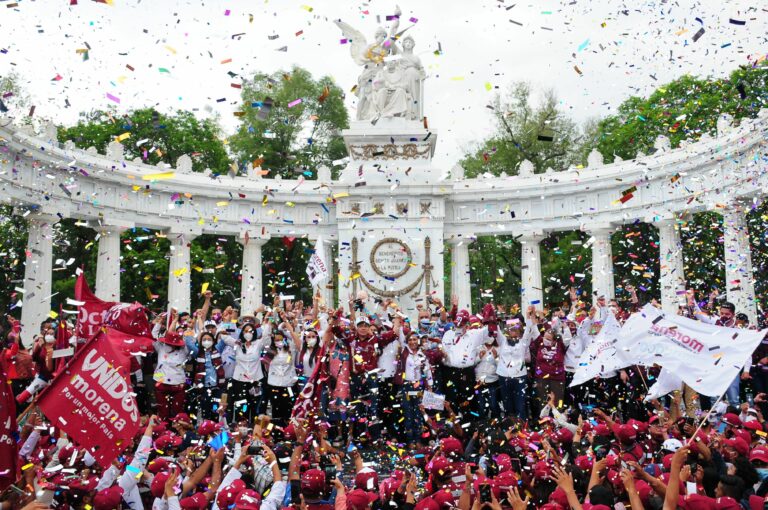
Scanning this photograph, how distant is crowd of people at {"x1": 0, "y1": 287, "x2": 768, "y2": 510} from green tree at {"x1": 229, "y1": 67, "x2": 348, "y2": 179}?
27.8 meters

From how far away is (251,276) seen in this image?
108 ft

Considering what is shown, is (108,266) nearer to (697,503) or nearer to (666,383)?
(666,383)

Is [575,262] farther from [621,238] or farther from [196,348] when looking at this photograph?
[196,348]

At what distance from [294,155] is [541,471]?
39.6 m

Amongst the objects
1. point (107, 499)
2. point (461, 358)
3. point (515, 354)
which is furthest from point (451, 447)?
point (461, 358)

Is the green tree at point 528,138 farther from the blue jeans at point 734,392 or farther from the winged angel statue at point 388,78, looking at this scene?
the blue jeans at point 734,392

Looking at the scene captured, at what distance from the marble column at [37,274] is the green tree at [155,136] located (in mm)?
11863

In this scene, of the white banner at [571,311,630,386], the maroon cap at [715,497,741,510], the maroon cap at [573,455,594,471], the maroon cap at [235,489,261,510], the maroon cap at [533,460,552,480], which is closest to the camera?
the maroon cap at [715,497,741,510]

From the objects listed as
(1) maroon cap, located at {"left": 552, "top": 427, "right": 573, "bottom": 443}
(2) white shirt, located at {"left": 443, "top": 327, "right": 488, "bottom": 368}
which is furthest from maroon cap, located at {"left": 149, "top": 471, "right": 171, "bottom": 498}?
(2) white shirt, located at {"left": 443, "top": 327, "right": 488, "bottom": 368}

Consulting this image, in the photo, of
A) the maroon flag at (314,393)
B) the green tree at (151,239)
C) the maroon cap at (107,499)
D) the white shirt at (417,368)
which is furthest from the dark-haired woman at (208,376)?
the green tree at (151,239)

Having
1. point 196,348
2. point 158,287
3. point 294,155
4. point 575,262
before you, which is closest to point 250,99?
point 294,155

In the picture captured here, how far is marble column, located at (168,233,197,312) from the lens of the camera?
103 ft

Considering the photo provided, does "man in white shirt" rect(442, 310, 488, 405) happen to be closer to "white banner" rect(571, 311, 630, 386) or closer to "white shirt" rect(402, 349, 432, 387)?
"white shirt" rect(402, 349, 432, 387)

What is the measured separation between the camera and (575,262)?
38906 mm
